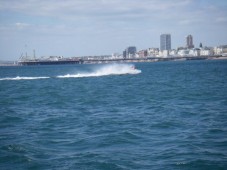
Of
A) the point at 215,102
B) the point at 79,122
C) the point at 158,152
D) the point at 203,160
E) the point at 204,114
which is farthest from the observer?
the point at 215,102

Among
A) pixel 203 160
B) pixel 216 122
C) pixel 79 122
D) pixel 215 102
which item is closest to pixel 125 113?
pixel 79 122

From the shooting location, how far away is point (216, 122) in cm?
1961

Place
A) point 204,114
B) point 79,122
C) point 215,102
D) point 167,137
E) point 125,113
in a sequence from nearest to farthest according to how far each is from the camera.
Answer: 1. point 167,137
2. point 79,122
3. point 204,114
4. point 125,113
5. point 215,102

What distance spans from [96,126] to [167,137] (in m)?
5.01

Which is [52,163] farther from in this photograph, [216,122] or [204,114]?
[204,114]

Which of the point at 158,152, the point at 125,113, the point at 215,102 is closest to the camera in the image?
the point at 158,152

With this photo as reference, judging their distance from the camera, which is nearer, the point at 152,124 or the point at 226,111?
the point at 152,124

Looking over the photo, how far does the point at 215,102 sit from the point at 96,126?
14.2 meters

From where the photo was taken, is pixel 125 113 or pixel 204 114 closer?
pixel 204 114

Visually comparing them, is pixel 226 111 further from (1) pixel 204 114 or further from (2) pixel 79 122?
(2) pixel 79 122

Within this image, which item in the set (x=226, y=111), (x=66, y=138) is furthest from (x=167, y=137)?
(x=226, y=111)

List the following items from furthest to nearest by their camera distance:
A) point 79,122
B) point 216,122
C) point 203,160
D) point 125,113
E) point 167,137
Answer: point 125,113 < point 79,122 < point 216,122 < point 167,137 < point 203,160

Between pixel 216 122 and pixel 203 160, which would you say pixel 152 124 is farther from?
pixel 203 160

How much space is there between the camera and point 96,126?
19734 millimetres
